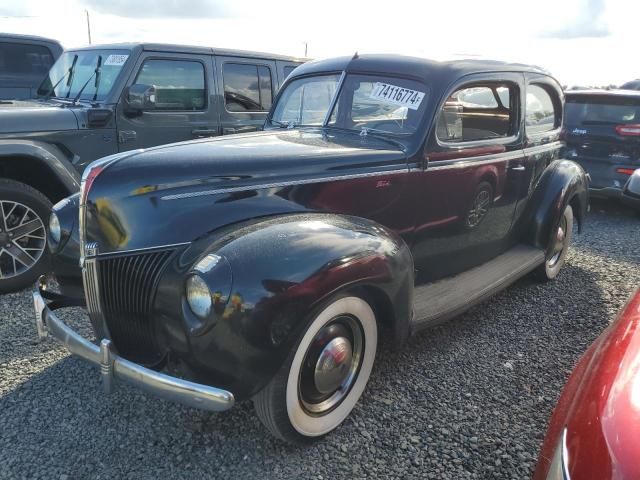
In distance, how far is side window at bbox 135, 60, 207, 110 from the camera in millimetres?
5230

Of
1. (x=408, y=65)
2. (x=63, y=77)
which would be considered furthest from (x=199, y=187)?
(x=63, y=77)

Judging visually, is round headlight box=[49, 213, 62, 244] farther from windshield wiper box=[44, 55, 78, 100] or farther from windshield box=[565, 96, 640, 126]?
windshield box=[565, 96, 640, 126]

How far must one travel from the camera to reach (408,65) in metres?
3.39

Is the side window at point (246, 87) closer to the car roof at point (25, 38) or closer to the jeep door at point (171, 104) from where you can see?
the jeep door at point (171, 104)

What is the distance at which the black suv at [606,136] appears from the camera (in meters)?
6.78

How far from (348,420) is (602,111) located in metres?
6.37

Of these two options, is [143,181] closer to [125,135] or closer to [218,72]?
[125,135]

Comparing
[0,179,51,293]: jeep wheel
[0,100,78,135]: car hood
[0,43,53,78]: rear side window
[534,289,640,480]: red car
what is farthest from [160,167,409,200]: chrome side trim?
[0,43,53,78]: rear side window

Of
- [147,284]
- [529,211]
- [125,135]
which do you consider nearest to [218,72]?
[125,135]

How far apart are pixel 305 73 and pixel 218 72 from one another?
211 cm

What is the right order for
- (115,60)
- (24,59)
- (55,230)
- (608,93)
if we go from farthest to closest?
(608,93)
(24,59)
(115,60)
(55,230)

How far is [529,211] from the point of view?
14.2ft

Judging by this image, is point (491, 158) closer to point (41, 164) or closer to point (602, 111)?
point (41, 164)

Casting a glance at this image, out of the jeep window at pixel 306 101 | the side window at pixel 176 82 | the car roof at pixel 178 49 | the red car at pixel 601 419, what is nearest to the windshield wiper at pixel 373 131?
the jeep window at pixel 306 101
